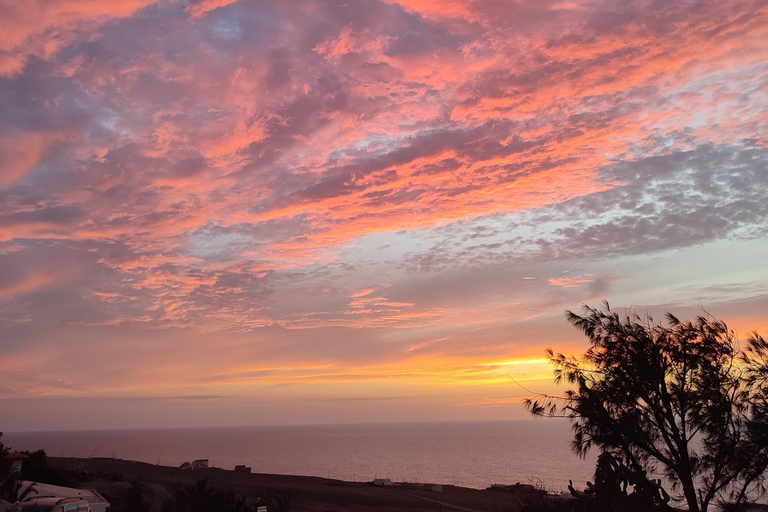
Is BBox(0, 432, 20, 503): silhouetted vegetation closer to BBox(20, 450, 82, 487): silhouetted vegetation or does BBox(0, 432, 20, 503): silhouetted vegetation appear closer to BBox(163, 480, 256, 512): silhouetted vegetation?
BBox(163, 480, 256, 512): silhouetted vegetation

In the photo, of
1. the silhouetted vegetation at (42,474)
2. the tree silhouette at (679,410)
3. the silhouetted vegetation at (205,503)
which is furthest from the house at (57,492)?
the tree silhouette at (679,410)

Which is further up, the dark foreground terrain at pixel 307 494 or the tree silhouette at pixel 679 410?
the tree silhouette at pixel 679 410

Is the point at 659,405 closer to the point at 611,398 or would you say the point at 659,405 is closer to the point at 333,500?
the point at 611,398

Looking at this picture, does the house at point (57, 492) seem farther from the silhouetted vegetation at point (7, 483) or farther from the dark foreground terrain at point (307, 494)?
the dark foreground terrain at point (307, 494)

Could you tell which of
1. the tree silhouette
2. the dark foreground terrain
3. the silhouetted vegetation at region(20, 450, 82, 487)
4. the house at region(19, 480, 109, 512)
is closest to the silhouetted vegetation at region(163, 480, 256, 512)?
the house at region(19, 480, 109, 512)

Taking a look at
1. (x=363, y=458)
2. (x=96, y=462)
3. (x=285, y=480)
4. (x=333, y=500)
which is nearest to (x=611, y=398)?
(x=333, y=500)

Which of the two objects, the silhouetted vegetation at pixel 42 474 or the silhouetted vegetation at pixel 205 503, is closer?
the silhouetted vegetation at pixel 205 503

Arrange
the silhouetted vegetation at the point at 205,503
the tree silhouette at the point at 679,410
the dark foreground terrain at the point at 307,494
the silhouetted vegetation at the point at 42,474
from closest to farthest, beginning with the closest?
1. the tree silhouette at the point at 679,410
2. the silhouetted vegetation at the point at 205,503
3. the dark foreground terrain at the point at 307,494
4. the silhouetted vegetation at the point at 42,474

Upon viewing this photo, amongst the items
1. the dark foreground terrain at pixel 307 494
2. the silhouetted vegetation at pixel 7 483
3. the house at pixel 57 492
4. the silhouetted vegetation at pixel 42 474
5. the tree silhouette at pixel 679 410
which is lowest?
the dark foreground terrain at pixel 307 494

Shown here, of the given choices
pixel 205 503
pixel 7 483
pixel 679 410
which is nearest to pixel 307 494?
pixel 205 503

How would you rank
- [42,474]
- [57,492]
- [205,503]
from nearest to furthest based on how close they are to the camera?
[205,503] < [57,492] < [42,474]

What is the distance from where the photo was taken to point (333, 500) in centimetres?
4853

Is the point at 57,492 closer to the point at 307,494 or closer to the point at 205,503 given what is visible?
the point at 205,503

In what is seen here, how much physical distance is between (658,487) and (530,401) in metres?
3.00
